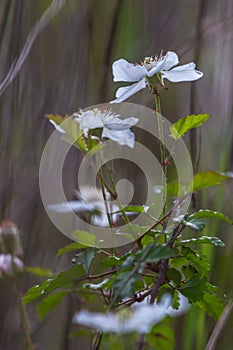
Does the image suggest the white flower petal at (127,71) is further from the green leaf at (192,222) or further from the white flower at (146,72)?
the green leaf at (192,222)

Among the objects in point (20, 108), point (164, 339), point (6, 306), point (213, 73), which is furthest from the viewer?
point (213, 73)

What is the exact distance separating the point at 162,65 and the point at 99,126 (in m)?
0.07

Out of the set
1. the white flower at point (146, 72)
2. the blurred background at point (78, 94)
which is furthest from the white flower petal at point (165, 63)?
the blurred background at point (78, 94)

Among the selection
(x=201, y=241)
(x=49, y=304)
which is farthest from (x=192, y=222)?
(x=49, y=304)

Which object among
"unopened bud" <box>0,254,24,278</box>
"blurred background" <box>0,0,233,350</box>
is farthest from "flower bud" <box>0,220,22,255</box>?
"blurred background" <box>0,0,233,350</box>

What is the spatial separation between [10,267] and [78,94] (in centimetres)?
64

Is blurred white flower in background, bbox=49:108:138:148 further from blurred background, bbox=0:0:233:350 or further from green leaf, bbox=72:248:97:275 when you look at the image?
blurred background, bbox=0:0:233:350

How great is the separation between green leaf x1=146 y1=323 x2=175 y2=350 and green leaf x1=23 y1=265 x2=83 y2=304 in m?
0.08

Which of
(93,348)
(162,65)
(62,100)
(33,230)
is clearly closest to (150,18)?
(62,100)

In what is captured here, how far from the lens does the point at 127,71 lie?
1.51ft

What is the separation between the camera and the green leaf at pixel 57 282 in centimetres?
42

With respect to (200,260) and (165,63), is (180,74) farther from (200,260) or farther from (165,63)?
(200,260)

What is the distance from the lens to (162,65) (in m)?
0.46

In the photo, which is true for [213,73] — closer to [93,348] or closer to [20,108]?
[20,108]
